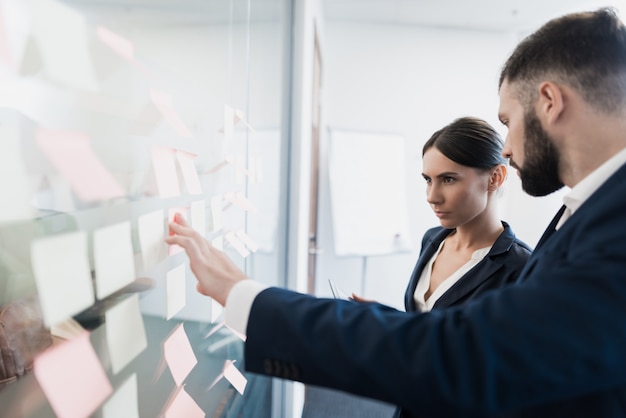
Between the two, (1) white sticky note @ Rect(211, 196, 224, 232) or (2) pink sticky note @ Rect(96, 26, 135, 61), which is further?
(1) white sticky note @ Rect(211, 196, 224, 232)

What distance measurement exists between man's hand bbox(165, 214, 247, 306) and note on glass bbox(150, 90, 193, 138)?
0.16 m

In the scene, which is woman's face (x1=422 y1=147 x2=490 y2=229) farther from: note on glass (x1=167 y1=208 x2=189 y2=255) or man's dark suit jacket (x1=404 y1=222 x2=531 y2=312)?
note on glass (x1=167 y1=208 x2=189 y2=255)

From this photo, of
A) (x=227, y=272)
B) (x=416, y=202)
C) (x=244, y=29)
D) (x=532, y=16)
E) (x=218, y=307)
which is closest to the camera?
(x=227, y=272)

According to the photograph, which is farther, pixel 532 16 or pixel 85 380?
pixel 532 16

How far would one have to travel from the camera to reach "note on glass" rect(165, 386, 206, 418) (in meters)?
0.64

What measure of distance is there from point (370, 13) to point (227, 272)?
3.08m

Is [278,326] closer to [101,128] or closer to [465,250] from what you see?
[101,128]

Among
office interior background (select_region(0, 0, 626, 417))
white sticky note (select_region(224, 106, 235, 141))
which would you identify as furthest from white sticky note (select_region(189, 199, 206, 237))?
white sticky note (select_region(224, 106, 235, 141))

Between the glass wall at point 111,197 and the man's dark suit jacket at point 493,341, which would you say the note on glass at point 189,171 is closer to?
the glass wall at point 111,197

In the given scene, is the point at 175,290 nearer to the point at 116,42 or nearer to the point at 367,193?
the point at 116,42

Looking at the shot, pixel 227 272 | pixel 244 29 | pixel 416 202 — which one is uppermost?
pixel 244 29

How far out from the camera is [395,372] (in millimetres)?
479

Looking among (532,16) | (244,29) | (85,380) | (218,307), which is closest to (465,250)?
(218,307)

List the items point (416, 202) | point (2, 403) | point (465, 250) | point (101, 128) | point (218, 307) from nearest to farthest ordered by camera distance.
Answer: point (2, 403) → point (101, 128) → point (218, 307) → point (465, 250) → point (416, 202)
